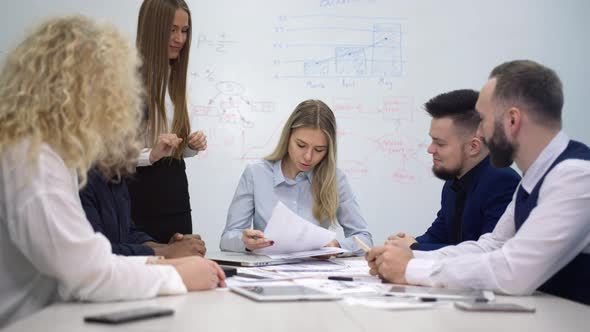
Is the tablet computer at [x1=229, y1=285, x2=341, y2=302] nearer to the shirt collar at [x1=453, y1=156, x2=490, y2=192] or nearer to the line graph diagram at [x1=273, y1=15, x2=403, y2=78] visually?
the shirt collar at [x1=453, y1=156, x2=490, y2=192]

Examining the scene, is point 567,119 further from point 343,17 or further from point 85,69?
point 85,69

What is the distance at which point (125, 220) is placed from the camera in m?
2.08

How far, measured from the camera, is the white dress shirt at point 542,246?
1.53 m

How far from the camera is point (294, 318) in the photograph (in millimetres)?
1197

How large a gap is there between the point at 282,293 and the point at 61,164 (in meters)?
0.56

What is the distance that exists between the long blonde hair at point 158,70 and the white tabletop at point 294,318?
1.32 meters

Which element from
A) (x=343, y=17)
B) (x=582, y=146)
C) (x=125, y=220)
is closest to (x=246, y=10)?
(x=343, y=17)

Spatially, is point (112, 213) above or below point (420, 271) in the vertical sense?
above

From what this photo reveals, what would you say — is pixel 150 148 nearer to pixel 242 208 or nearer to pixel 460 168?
pixel 242 208

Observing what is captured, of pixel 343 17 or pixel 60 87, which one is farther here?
pixel 343 17

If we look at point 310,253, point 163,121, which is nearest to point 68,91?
point 310,253

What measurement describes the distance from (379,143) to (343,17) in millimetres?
835

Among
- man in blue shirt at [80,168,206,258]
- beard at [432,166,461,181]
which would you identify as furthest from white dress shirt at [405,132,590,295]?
beard at [432,166,461,181]

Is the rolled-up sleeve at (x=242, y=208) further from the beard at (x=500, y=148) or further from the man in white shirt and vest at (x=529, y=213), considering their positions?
the beard at (x=500, y=148)
